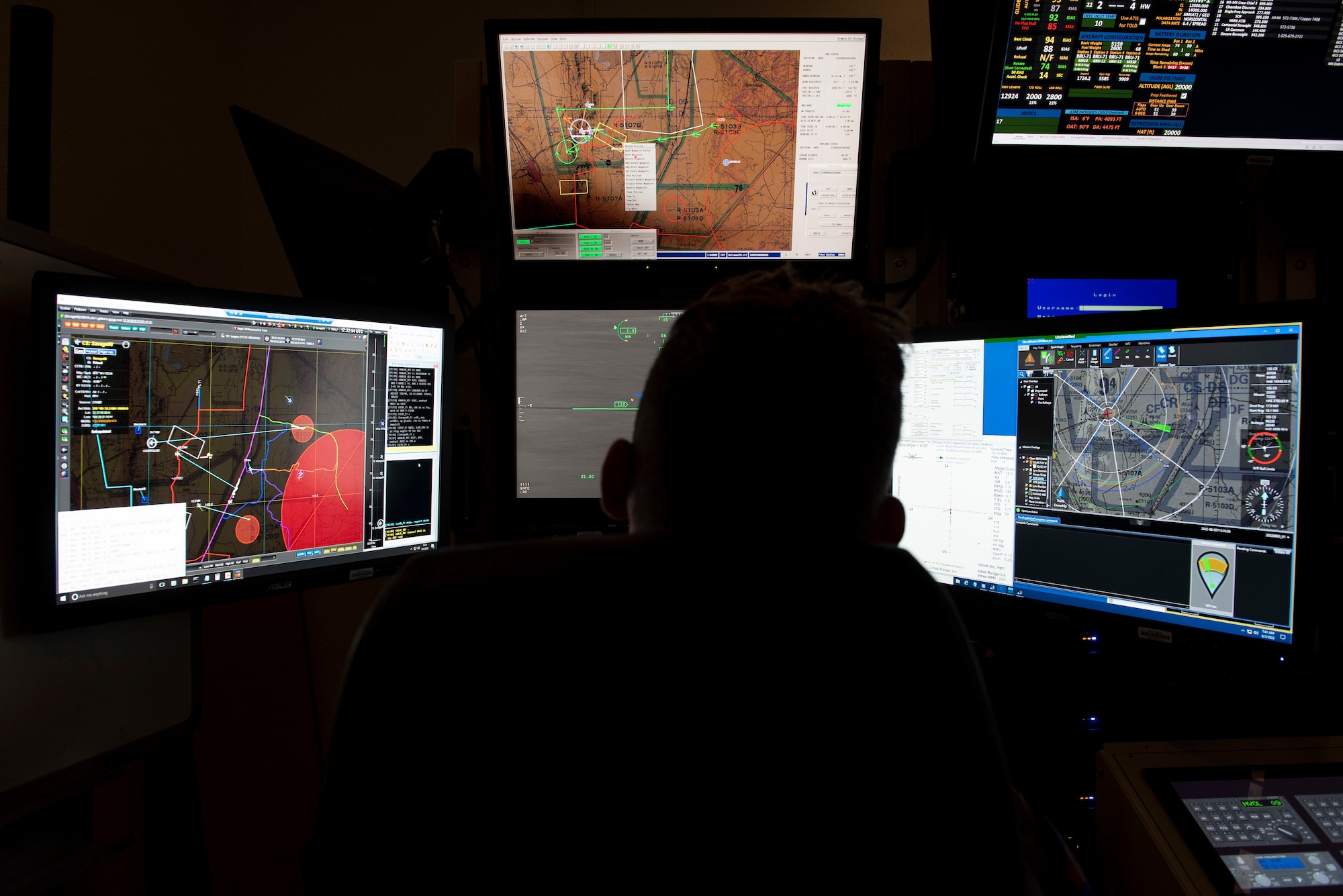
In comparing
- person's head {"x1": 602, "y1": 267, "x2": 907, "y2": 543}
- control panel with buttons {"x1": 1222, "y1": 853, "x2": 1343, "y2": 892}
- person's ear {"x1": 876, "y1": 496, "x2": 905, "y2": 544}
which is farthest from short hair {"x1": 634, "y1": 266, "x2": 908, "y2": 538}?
control panel with buttons {"x1": 1222, "y1": 853, "x2": 1343, "y2": 892}

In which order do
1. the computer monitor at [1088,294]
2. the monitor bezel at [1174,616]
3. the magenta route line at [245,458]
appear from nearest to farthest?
the monitor bezel at [1174,616]
the magenta route line at [245,458]
the computer monitor at [1088,294]

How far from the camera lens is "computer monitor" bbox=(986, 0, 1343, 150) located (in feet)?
3.63

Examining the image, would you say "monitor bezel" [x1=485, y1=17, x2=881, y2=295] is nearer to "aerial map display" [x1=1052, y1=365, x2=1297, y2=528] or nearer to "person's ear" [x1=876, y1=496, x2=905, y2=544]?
"aerial map display" [x1=1052, y1=365, x2=1297, y2=528]

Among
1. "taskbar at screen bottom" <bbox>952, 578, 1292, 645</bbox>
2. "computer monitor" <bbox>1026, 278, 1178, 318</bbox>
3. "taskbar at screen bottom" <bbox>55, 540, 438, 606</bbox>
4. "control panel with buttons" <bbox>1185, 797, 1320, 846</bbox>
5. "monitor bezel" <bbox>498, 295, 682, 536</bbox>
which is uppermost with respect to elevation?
"computer monitor" <bbox>1026, 278, 1178, 318</bbox>

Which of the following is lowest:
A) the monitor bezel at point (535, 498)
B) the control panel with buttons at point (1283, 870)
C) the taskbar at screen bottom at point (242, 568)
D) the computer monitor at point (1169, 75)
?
the control panel with buttons at point (1283, 870)

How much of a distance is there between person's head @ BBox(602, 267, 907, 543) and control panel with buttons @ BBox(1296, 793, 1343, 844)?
0.67 meters

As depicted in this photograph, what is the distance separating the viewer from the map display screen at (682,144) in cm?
117

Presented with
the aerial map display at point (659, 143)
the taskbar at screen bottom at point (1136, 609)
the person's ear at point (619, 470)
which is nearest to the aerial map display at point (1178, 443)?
the taskbar at screen bottom at point (1136, 609)

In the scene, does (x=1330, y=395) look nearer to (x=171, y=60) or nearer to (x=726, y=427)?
(x=726, y=427)

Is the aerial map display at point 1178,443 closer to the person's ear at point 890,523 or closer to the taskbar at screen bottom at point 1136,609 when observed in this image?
the taskbar at screen bottom at point 1136,609

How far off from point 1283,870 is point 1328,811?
126 mm
